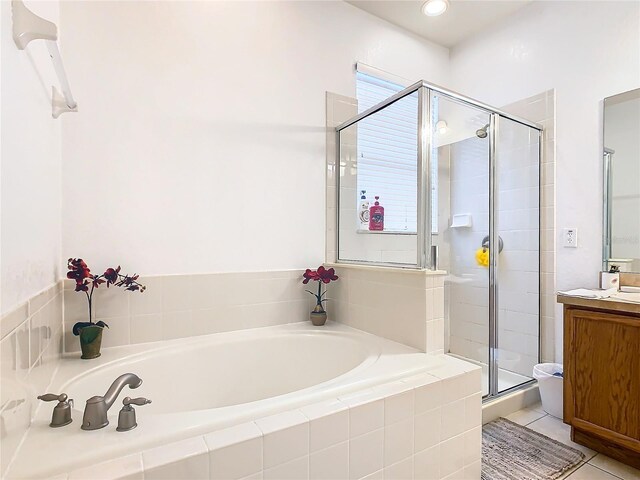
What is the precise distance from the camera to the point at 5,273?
84 centimetres

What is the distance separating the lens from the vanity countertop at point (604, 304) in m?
1.56

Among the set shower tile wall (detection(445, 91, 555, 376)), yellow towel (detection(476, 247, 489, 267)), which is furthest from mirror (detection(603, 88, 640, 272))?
yellow towel (detection(476, 247, 489, 267))

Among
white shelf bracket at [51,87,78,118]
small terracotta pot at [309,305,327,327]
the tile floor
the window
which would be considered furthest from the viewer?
small terracotta pot at [309,305,327,327]

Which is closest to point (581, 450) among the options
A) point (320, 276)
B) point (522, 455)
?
point (522, 455)

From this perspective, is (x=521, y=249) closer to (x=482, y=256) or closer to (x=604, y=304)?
(x=482, y=256)

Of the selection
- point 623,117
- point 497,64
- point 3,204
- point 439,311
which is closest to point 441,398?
point 439,311

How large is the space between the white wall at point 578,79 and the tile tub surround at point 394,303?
1.17 meters

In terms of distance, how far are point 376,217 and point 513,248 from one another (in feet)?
3.15

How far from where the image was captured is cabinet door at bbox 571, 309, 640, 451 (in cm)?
155

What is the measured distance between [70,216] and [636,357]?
2630 mm

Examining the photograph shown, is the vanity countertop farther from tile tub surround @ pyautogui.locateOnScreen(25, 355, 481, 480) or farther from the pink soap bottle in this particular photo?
the pink soap bottle

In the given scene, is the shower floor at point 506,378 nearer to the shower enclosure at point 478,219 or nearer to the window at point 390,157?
the shower enclosure at point 478,219

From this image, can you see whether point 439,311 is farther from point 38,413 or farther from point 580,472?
point 38,413

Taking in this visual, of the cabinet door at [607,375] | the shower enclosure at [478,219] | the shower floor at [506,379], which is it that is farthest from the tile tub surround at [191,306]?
the cabinet door at [607,375]
